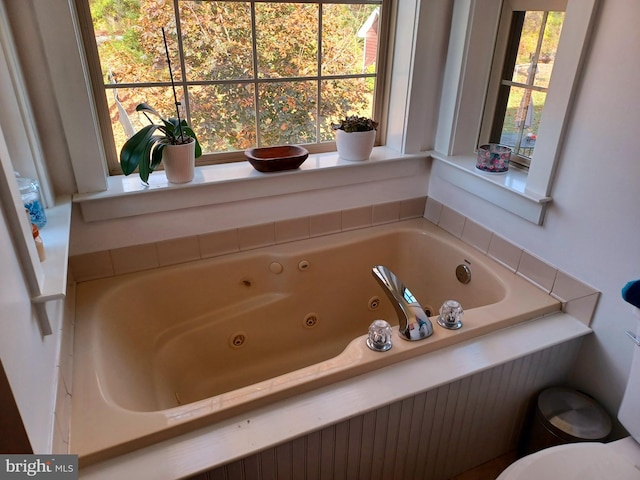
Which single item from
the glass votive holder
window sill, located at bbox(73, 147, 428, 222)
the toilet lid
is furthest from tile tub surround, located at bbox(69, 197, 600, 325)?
the glass votive holder

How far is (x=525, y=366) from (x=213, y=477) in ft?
3.08

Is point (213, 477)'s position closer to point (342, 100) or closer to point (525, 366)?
point (525, 366)

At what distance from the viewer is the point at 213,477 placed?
3.35 feet

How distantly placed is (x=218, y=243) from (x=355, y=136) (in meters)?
0.67

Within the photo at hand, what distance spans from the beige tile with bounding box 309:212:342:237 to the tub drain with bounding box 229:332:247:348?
19.3 inches

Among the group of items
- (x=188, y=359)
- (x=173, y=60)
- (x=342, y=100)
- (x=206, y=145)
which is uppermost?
(x=173, y=60)

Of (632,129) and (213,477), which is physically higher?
(632,129)

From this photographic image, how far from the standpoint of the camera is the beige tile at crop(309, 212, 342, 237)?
1867 millimetres

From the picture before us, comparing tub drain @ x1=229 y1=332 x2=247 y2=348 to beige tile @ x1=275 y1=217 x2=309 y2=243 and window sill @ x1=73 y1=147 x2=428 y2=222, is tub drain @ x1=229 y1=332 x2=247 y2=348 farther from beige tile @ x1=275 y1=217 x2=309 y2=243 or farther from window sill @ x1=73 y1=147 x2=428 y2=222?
window sill @ x1=73 y1=147 x2=428 y2=222

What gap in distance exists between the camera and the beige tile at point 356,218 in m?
1.92

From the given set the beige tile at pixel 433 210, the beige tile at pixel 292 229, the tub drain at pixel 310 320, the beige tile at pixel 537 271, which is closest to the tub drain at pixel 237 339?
the tub drain at pixel 310 320

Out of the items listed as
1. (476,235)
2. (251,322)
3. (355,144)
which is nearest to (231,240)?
(251,322)

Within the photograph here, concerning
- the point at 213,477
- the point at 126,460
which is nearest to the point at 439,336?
the point at 213,477

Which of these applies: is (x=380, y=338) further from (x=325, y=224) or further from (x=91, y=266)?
(x=91, y=266)
